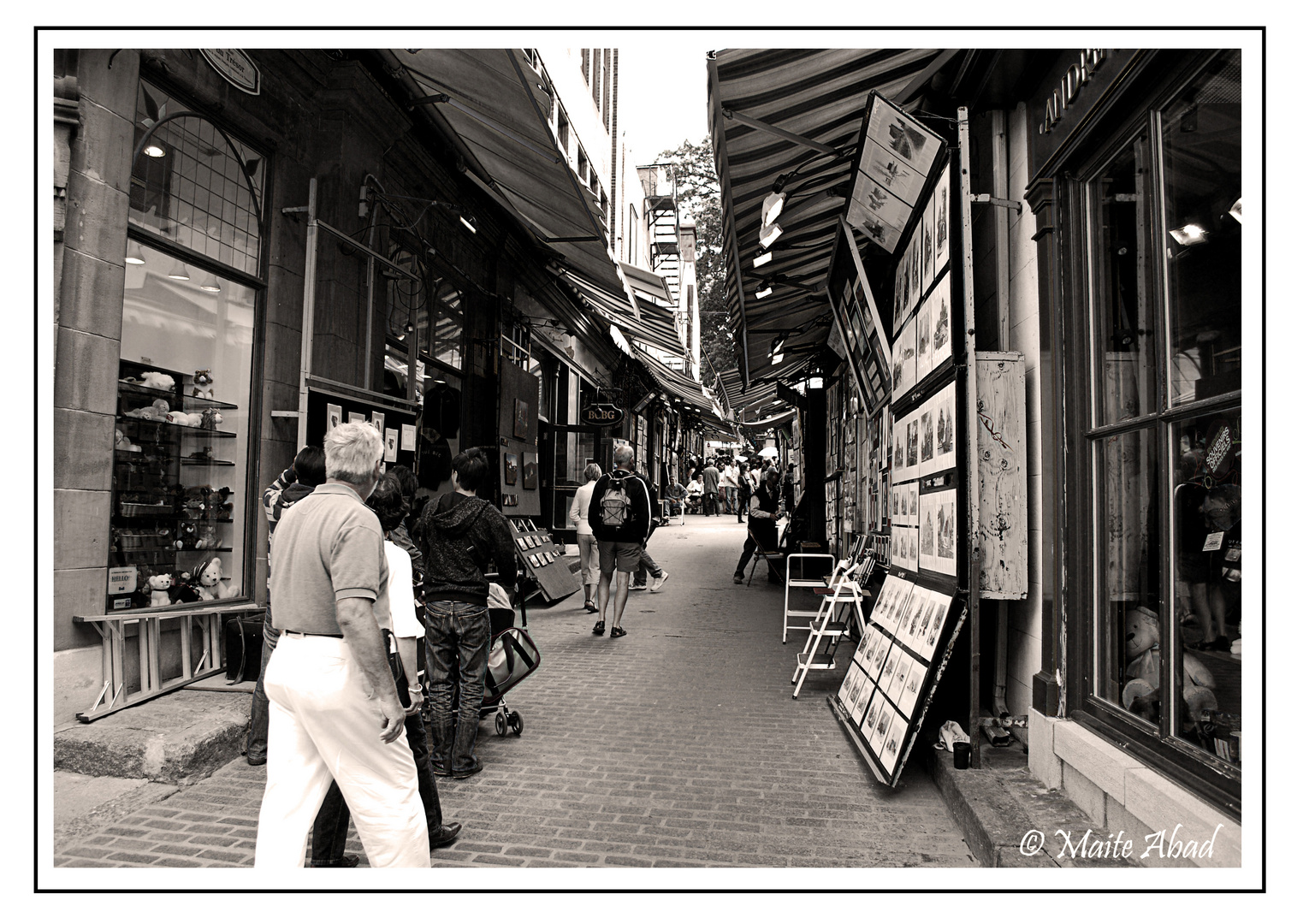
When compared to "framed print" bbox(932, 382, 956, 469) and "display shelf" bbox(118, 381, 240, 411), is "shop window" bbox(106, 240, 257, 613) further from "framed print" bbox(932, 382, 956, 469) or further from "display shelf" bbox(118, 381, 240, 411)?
"framed print" bbox(932, 382, 956, 469)

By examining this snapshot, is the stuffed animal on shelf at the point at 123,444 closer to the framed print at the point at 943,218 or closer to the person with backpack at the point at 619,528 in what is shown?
the person with backpack at the point at 619,528

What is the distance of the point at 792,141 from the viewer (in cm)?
625

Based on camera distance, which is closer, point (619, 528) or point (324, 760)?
point (324, 760)

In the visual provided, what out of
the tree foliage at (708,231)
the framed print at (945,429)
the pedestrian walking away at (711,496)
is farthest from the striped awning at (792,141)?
the pedestrian walking away at (711,496)

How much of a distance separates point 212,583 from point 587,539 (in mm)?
5094

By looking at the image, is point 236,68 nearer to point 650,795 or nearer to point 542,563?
point 650,795

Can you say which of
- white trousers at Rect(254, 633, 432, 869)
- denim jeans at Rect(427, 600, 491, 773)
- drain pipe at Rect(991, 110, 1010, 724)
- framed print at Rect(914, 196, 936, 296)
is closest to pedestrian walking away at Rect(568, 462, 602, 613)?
denim jeans at Rect(427, 600, 491, 773)

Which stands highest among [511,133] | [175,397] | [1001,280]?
[511,133]

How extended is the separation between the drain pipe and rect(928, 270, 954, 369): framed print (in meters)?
0.36

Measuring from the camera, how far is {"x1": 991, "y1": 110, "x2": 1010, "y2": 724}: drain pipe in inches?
185

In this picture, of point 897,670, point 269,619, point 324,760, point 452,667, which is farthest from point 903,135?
point 269,619

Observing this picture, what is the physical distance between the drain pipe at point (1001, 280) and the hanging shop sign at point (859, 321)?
130 cm

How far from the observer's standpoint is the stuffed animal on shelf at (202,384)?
604 centimetres
